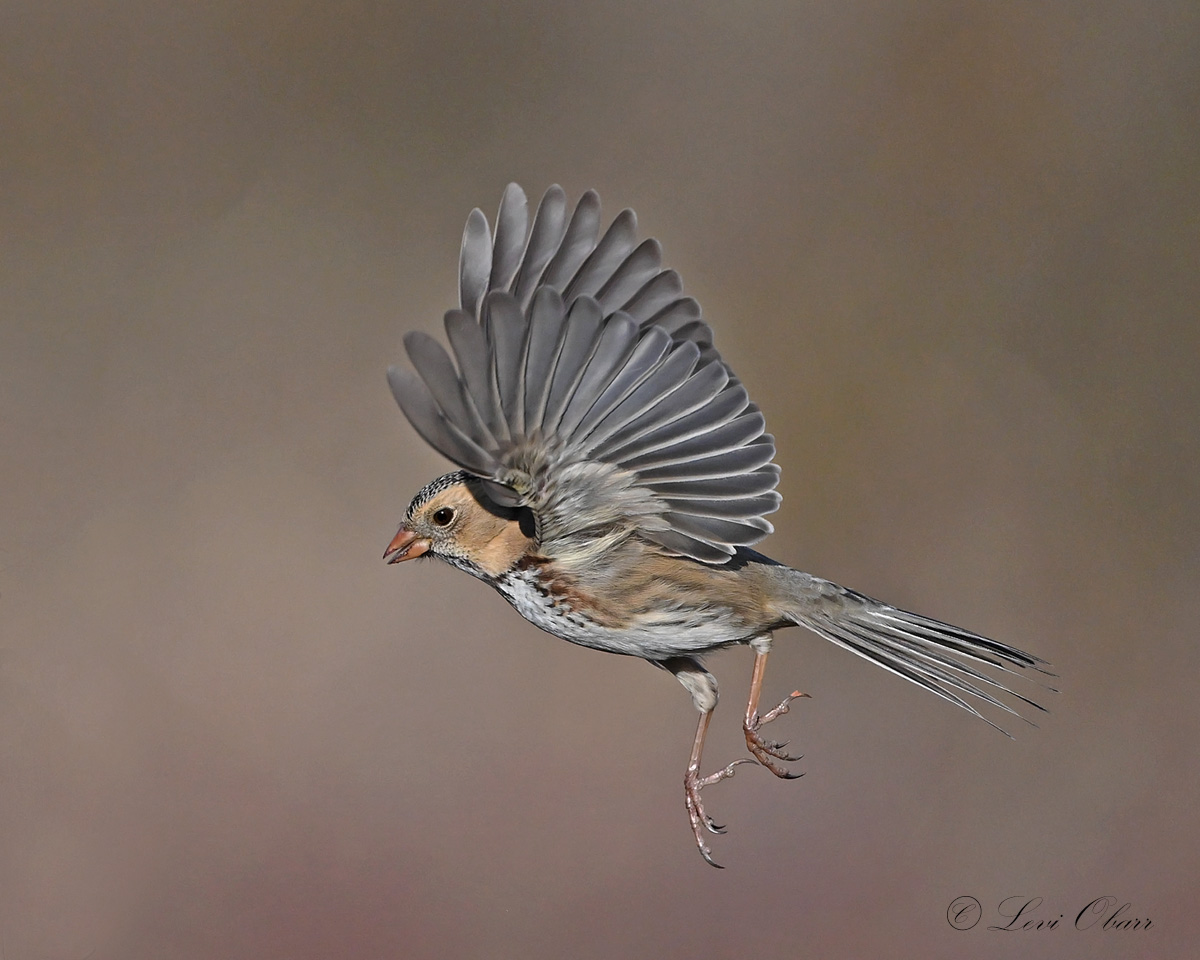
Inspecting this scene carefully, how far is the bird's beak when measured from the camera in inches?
120

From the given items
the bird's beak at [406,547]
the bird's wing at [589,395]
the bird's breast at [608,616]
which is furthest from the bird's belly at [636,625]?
the bird's beak at [406,547]

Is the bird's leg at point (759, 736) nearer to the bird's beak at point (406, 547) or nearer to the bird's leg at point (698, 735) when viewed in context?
the bird's leg at point (698, 735)

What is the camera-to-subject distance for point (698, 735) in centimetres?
320

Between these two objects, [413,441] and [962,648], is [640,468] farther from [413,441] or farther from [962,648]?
[413,441]

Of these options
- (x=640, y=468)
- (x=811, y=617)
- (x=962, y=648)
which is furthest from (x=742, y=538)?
(x=962, y=648)

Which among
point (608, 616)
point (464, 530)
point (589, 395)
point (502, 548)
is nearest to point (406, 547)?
point (464, 530)

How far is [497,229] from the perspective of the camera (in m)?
2.87

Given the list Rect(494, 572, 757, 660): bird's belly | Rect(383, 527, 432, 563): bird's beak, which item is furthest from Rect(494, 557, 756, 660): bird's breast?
Rect(383, 527, 432, 563): bird's beak

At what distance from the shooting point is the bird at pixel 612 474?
232cm

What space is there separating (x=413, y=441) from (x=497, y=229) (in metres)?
3.60

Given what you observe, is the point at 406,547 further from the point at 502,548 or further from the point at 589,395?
the point at 589,395

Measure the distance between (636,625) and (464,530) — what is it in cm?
54

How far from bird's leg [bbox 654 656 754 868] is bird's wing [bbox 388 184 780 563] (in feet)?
1.93

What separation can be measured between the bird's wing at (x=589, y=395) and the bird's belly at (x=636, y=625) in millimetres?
182
